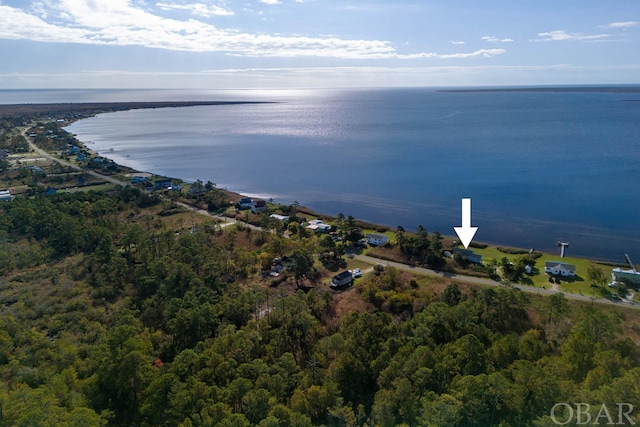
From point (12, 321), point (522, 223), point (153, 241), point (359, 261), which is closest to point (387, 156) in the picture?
point (522, 223)

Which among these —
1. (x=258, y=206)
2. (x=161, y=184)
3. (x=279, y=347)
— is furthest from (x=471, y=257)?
(x=161, y=184)

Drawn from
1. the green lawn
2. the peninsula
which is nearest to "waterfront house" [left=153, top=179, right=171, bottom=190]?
the peninsula

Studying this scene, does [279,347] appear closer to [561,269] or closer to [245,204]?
[561,269]

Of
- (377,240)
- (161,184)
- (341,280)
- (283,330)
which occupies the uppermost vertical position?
(161,184)

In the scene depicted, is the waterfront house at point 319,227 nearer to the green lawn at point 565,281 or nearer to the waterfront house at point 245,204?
the waterfront house at point 245,204

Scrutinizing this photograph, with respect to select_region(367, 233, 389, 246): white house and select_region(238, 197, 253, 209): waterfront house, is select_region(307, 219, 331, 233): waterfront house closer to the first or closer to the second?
select_region(367, 233, 389, 246): white house

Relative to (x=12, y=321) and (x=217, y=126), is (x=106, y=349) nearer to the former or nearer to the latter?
(x=12, y=321)

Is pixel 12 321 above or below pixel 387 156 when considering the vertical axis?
below
